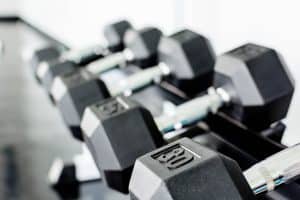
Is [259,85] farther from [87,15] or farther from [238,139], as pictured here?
[87,15]

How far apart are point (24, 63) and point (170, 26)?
1070 millimetres

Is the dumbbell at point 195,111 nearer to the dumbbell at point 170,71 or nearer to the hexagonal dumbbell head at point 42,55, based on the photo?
the dumbbell at point 170,71

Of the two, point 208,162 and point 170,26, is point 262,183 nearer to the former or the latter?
point 208,162

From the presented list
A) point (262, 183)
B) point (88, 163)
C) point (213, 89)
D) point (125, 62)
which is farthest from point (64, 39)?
point (262, 183)

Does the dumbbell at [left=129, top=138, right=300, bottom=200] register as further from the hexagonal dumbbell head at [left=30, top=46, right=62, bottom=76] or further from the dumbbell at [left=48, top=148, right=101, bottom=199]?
the hexagonal dumbbell head at [left=30, top=46, right=62, bottom=76]

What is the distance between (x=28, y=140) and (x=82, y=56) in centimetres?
31

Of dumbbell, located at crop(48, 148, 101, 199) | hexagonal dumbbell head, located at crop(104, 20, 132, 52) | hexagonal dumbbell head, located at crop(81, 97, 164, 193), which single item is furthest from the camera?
hexagonal dumbbell head, located at crop(104, 20, 132, 52)

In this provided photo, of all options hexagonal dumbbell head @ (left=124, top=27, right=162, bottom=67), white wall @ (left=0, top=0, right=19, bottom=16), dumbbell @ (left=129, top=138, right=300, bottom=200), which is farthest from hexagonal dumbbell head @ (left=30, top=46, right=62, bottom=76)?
white wall @ (left=0, top=0, right=19, bottom=16)

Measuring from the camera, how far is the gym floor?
1.06 meters

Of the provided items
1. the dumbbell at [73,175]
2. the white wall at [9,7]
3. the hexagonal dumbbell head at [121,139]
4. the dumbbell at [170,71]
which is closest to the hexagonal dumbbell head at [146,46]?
the dumbbell at [170,71]

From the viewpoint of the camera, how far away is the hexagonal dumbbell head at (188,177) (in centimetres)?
47

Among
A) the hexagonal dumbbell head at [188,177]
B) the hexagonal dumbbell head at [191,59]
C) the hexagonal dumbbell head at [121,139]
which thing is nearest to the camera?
the hexagonal dumbbell head at [188,177]

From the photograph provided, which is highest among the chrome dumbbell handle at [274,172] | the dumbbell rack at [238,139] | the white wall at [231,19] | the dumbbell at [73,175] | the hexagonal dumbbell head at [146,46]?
the white wall at [231,19]

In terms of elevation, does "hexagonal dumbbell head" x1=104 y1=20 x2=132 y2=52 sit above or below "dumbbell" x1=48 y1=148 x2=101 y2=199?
above
